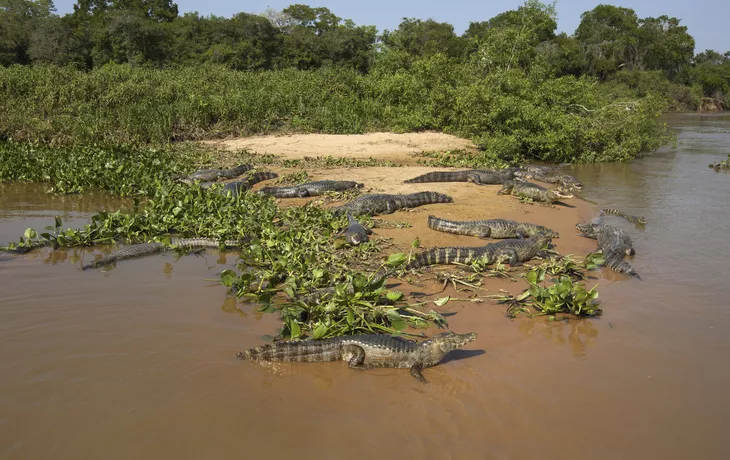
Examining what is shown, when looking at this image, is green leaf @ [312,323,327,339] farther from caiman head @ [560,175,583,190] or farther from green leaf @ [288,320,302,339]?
caiman head @ [560,175,583,190]

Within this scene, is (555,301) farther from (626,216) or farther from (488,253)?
(626,216)

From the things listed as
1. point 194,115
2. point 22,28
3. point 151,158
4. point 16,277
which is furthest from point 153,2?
point 16,277

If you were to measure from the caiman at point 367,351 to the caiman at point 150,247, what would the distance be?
2664 millimetres

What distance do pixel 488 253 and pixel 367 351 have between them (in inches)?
104

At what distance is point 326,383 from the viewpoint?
153 inches

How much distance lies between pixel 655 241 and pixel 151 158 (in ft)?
30.6

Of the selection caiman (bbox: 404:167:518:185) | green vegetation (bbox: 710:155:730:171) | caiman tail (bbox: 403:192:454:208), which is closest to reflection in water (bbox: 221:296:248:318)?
caiman tail (bbox: 403:192:454:208)

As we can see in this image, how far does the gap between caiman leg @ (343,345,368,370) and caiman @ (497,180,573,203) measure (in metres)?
6.52

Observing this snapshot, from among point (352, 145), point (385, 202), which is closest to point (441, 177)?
point (385, 202)

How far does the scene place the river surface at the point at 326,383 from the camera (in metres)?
3.31

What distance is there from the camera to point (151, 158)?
11.4 meters

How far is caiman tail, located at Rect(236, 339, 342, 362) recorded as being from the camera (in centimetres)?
408

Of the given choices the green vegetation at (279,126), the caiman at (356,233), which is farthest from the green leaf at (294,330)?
the caiman at (356,233)

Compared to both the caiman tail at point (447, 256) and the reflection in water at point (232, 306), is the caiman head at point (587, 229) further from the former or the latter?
the reflection in water at point (232, 306)
